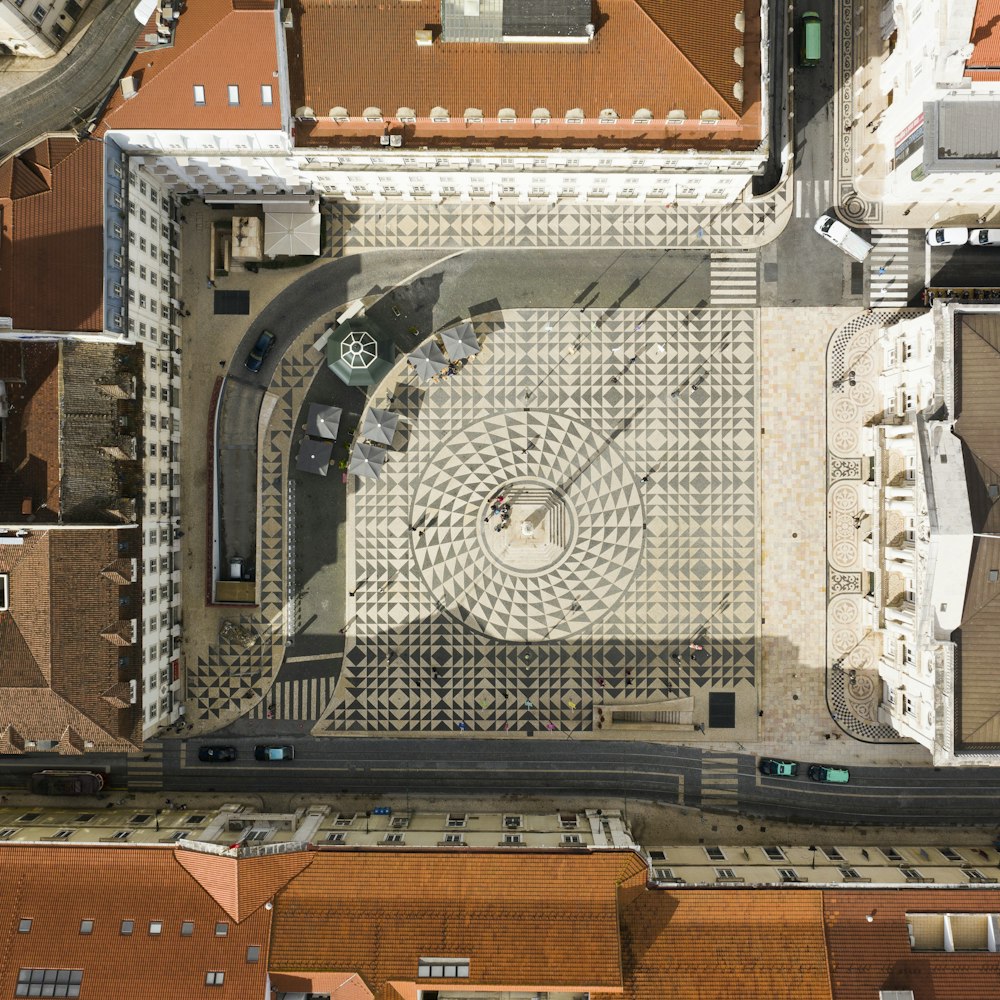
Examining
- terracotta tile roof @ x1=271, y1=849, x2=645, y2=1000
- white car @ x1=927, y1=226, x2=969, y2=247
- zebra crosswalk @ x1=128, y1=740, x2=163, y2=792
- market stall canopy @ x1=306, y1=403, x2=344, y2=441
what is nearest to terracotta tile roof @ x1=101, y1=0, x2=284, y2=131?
market stall canopy @ x1=306, y1=403, x2=344, y2=441

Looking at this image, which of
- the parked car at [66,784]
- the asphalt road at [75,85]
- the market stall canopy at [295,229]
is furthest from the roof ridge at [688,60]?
the parked car at [66,784]

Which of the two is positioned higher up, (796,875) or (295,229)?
(295,229)

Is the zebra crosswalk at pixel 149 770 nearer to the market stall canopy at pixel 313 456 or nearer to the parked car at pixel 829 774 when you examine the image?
the market stall canopy at pixel 313 456

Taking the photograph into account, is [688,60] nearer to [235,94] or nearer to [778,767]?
[235,94]

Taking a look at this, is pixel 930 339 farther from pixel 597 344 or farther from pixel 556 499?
pixel 556 499

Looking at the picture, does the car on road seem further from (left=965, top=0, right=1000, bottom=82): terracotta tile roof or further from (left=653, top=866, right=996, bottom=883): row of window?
(left=965, top=0, right=1000, bottom=82): terracotta tile roof

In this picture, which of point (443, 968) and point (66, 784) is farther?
point (66, 784)

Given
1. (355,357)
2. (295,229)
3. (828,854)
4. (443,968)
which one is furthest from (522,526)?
(828,854)
